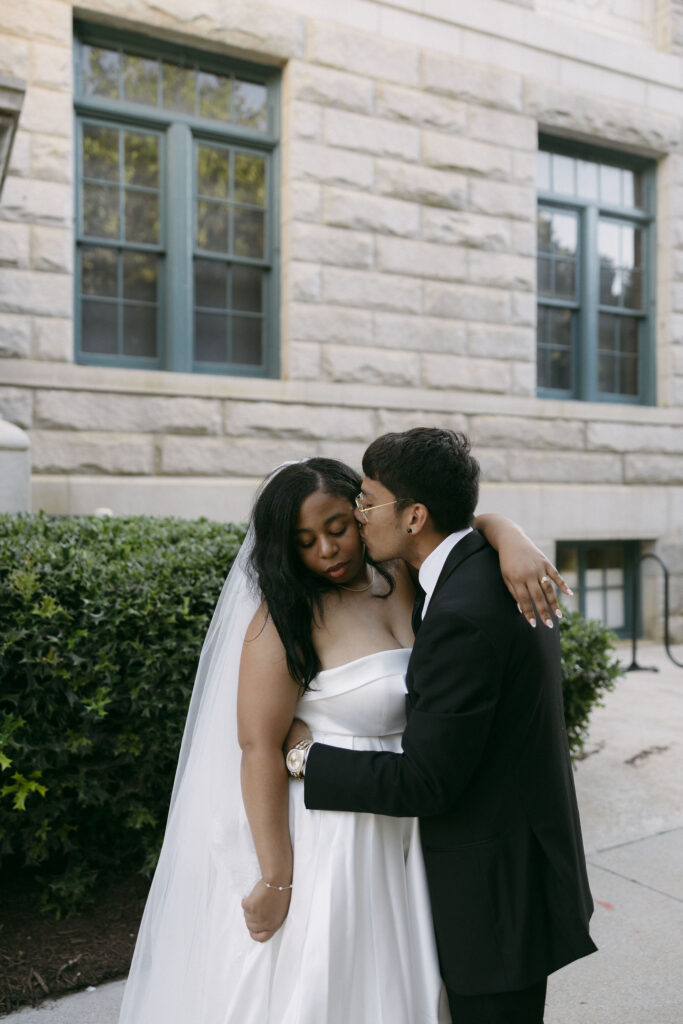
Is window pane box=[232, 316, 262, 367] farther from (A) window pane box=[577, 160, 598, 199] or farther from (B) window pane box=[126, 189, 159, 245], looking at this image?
(A) window pane box=[577, 160, 598, 199]

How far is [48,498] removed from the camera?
7.87 meters

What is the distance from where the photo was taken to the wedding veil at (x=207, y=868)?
2318 mm

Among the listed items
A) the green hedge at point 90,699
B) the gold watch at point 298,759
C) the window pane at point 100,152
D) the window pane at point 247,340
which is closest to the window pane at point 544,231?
the window pane at point 247,340

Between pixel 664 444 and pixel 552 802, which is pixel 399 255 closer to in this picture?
pixel 664 444

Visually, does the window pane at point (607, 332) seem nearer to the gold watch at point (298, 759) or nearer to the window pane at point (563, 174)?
the window pane at point (563, 174)

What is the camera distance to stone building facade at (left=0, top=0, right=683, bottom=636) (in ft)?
26.2

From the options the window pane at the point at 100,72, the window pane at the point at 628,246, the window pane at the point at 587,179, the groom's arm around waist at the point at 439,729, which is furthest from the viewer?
the window pane at the point at 628,246

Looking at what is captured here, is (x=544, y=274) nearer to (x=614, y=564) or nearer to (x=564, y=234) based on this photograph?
(x=564, y=234)

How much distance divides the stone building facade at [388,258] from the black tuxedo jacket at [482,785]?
6.36 m

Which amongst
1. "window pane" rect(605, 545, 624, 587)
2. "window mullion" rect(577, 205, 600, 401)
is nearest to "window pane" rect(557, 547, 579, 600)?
"window pane" rect(605, 545, 624, 587)

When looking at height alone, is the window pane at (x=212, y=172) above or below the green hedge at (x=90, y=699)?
above

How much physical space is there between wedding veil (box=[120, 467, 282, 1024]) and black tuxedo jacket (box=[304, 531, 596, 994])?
1.19 feet

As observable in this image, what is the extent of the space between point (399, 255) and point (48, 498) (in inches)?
177

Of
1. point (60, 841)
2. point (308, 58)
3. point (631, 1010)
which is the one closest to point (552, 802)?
point (631, 1010)
